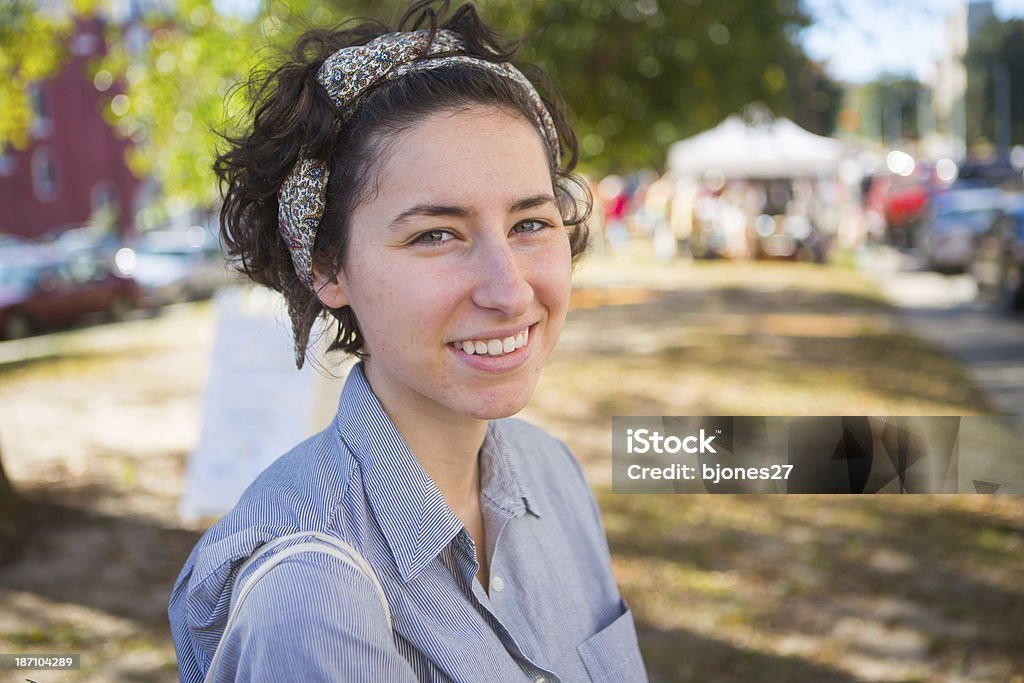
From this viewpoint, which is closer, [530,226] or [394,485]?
[394,485]

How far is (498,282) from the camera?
1571 millimetres

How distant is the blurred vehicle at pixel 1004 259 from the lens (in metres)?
13.4

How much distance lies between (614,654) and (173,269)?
22.8 meters

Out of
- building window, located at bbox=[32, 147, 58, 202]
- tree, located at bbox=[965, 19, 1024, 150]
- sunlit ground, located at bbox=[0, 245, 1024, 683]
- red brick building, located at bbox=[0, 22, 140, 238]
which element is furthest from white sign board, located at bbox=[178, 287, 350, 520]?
building window, located at bbox=[32, 147, 58, 202]

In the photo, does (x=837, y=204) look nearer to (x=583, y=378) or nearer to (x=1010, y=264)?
(x=1010, y=264)

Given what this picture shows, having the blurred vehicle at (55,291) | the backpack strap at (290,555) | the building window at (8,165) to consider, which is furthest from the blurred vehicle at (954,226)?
the building window at (8,165)

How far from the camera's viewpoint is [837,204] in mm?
23406

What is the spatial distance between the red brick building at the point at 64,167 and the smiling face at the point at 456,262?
37829mm

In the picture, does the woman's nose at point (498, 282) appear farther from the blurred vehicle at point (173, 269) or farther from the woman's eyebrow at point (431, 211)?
the blurred vehicle at point (173, 269)

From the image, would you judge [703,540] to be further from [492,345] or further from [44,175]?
[44,175]

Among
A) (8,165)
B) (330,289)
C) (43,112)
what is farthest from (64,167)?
(330,289)

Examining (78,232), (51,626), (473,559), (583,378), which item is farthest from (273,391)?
(78,232)

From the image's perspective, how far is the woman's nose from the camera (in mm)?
1570

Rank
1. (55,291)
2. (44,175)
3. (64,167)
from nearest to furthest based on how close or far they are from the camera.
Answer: (55,291)
(44,175)
(64,167)
